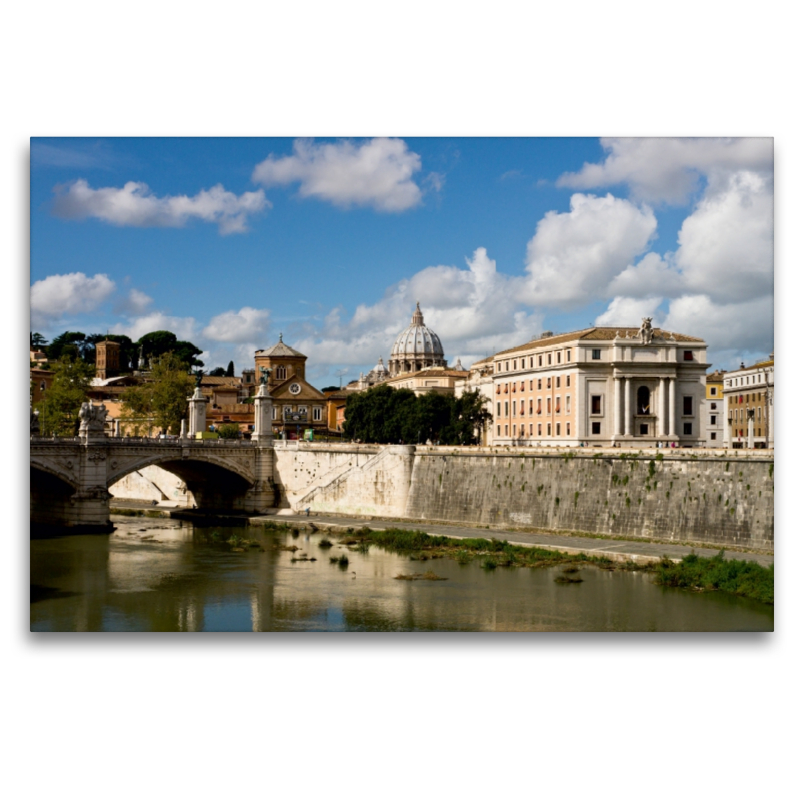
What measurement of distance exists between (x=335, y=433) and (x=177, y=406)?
15.0m

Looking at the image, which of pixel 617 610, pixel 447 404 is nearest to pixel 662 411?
pixel 447 404

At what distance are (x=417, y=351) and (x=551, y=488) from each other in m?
67.5

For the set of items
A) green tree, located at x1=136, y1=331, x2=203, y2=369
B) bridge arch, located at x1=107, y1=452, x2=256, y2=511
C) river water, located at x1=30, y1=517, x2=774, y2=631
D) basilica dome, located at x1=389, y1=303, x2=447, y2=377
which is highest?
basilica dome, located at x1=389, y1=303, x2=447, y2=377

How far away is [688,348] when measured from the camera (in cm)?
3241

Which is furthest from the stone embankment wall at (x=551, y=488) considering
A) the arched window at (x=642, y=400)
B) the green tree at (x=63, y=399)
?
the arched window at (x=642, y=400)

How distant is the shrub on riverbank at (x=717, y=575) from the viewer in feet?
54.4

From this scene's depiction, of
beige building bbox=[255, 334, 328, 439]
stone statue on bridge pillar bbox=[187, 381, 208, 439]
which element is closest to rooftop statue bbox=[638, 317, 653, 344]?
stone statue on bridge pillar bbox=[187, 381, 208, 439]

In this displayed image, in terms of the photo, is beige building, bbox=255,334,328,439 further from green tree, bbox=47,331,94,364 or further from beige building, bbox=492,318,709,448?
beige building, bbox=492,318,709,448

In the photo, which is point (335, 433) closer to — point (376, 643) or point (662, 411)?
point (662, 411)

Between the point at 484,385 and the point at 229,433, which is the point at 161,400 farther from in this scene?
the point at 484,385

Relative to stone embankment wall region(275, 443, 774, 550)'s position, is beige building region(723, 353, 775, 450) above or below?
above

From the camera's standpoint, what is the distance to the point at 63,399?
34.0 meters

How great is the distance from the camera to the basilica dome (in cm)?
9119

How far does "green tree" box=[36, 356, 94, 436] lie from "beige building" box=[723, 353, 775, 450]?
20551 mm
